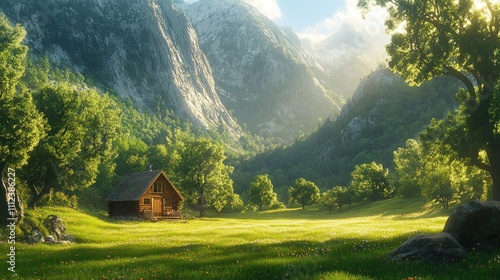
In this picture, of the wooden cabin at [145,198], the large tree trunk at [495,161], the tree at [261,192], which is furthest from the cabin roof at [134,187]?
the large tree trunk at [495,161]

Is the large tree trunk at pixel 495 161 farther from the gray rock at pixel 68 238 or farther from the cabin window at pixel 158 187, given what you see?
the cabin window at pixel 158 187

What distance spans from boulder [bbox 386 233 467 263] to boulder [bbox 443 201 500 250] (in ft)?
6.74

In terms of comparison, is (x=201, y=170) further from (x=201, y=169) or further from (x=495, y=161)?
(x=495, y=161)

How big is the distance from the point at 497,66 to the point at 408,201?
67.2 m

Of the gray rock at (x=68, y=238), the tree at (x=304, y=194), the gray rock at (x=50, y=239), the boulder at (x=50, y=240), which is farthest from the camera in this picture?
the tree at (x=304, y=194)

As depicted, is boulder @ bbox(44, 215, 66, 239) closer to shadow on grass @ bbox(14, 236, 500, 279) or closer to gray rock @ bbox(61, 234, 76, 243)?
gray rock @ bbox(61, 234, 76, 243)

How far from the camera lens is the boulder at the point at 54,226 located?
34.3 meters

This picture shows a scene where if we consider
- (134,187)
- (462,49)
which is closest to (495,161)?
(462,49)

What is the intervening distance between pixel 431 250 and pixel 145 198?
64032 millimetres

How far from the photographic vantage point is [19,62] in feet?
119

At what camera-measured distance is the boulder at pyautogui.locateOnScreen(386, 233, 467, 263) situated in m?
12.5

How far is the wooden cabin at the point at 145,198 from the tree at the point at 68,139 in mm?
13239

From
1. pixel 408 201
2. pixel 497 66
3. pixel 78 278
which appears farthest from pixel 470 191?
pixel 78 278

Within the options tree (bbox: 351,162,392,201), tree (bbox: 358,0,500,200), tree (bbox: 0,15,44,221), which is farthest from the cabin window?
tree (bbox: 351,162,392,201)
